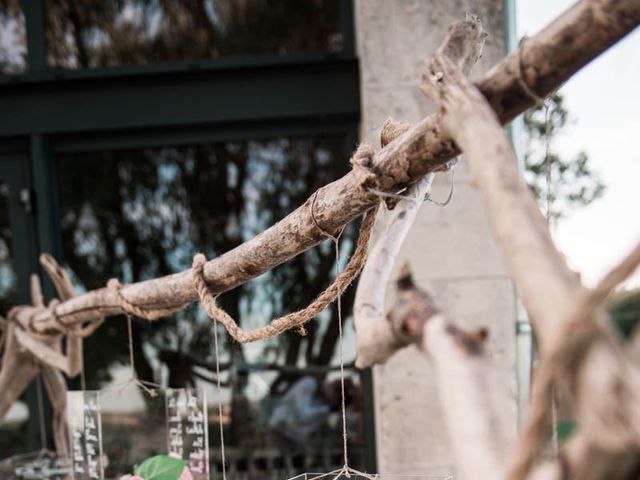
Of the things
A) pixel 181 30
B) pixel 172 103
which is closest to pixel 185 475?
pixel 172 103

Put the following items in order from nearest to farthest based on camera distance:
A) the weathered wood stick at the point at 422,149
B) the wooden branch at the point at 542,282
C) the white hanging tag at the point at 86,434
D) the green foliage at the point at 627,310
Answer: the wooden branch at the point at 542,282 → the weathered wood stick at the point at 422,149 → the green foliage at the point at 627,310 → the white hanging tag at the point at 86,434

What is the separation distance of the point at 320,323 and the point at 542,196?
1.06 m

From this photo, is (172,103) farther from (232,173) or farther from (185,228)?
(185,228)

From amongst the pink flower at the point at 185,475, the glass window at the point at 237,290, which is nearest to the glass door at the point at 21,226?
the glass window at the point at 237,290

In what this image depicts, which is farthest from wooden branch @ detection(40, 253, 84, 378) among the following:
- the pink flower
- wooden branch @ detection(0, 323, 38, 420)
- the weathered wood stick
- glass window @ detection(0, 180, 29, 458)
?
glass window @ detection(0, 180, 29, 458)

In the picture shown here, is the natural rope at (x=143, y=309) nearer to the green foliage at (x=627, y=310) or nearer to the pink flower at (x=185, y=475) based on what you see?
the pink flower at (x=185, y=475)

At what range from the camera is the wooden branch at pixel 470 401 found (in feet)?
1.43

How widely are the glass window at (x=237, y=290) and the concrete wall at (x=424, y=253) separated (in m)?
0.46

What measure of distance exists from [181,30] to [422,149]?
6.76 ft

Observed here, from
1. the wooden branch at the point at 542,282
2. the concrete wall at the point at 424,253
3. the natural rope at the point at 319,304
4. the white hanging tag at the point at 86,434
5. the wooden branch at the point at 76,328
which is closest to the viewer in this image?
the wooden branch at the point at 542,282

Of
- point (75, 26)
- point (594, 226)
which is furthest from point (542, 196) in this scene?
point (75, 26)

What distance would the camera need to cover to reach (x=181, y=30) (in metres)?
2.50

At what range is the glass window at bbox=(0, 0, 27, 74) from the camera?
98.2 inches

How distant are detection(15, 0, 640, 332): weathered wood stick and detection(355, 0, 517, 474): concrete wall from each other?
111cm
